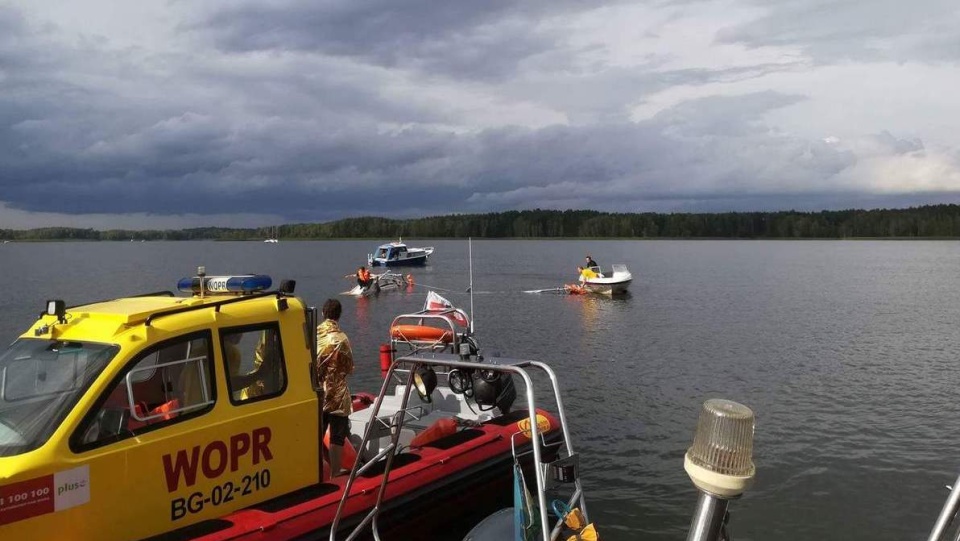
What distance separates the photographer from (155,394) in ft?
21.0

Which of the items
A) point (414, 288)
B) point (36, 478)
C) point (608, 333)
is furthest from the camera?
point (414, 288)

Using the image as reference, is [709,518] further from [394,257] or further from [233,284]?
[394,257]

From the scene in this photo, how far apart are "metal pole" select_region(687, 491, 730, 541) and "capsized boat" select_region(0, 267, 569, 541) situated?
1.69 meters

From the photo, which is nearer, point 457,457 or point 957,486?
point 957,486

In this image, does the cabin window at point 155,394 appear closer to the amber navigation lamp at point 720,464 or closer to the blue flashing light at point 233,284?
the blue flashing light at point 233,284

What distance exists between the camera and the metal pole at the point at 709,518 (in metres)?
2.41

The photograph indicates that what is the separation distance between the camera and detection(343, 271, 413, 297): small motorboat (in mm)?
42500

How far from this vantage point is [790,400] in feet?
52.0

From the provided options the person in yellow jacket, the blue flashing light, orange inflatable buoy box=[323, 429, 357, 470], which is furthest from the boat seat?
the blue flashing light

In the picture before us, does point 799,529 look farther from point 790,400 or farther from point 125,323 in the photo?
point 125,323

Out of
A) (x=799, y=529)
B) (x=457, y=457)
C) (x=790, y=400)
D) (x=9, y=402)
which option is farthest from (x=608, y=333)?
A: (x=9, y=402)

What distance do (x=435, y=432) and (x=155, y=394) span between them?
317 centimetres

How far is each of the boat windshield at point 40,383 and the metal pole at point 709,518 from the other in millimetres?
4542

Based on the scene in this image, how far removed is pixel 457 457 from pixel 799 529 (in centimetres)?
490
